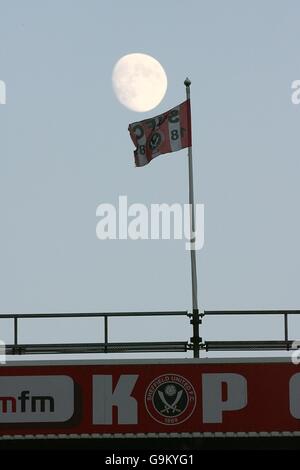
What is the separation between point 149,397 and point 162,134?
6.08 m

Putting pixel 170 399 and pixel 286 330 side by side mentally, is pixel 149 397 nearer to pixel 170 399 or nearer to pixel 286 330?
pixel 170 399

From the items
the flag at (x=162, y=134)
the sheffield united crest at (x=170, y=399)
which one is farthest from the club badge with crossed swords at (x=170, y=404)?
the flag at (x=162, y=134)

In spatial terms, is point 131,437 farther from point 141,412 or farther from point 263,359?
point 263,359

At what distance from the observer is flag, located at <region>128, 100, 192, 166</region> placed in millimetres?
22828

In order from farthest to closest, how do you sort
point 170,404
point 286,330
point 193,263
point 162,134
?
point 162,134 → point 193,263 → point 286,330 → point 170,404

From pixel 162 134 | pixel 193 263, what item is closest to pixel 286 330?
pixel 193 263

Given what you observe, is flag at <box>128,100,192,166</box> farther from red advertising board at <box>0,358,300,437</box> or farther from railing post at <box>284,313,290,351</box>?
red advertising board at <box>0,358,300,437</box>

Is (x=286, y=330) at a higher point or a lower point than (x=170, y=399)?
higher

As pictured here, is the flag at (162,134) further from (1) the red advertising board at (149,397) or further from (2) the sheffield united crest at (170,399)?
(2) the sheffield united crest at (170,399)

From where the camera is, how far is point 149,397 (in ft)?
66.9

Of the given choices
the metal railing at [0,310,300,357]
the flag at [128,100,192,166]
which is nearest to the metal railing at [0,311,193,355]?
the metal railing at [0,310,300,357]

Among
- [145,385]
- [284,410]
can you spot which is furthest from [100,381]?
[284,410]

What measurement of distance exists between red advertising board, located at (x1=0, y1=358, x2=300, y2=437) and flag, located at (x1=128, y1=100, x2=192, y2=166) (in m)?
5.04

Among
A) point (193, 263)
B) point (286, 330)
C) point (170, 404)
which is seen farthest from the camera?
point (193, 263)
